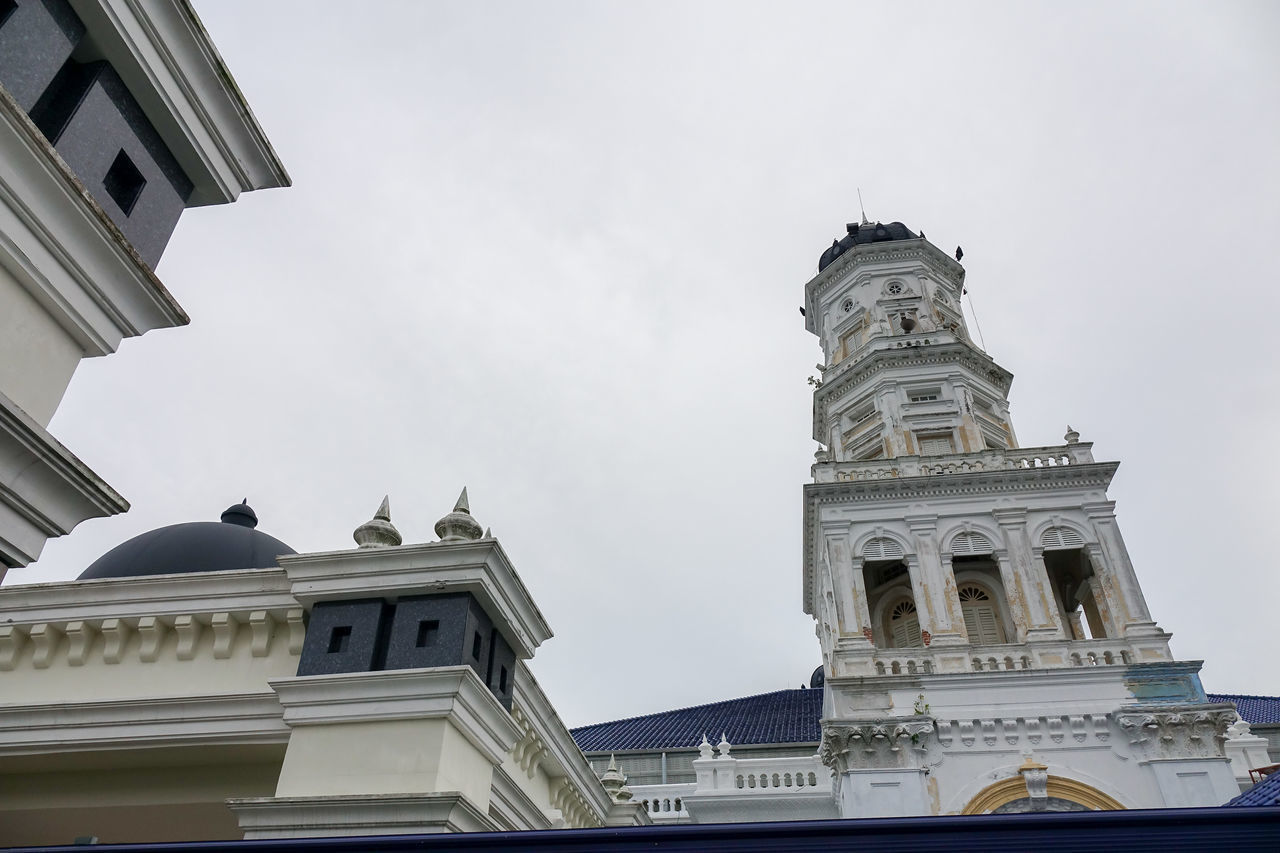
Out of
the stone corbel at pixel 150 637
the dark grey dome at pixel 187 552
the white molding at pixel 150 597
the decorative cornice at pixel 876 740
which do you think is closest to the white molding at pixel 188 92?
the white molding at pixel 150 597

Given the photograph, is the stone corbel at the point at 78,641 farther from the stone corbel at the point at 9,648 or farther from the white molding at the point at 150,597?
the stone corbel at the point at 9,648

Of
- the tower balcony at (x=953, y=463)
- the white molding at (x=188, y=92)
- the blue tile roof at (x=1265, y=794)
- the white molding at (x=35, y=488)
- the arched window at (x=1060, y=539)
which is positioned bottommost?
the blue tile roof at (x=1265, y=794)

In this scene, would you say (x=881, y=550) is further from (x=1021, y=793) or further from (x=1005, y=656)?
(x=1021, y=793)

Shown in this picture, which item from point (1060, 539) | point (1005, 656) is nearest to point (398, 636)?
point (1005, 656)

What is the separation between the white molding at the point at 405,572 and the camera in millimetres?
9062

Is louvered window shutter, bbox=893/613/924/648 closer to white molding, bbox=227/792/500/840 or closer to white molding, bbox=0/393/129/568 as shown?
white molding, bbox=227/792/500/840

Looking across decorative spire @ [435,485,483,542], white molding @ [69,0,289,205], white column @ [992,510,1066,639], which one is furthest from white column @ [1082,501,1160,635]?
white molding @ [69,0,289,205]

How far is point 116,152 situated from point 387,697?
5.32m

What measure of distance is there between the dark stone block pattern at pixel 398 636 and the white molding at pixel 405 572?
0.12 m

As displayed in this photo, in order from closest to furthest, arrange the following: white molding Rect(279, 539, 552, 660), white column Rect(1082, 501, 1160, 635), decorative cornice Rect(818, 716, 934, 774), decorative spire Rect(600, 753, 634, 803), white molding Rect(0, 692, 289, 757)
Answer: white molding Rect(0, 692, 289, 757) → white molding Rect(279, 539, 552, 660) → decorative spire Rect(600, 753, 634, 803) → decorative cornice Rect(818, 716, 934, 774) → white column Rect(1082, 501, 1160, 635)

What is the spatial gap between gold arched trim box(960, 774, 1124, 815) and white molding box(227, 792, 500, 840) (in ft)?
49.5

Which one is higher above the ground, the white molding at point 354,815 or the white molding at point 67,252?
the white molding at point 67,252

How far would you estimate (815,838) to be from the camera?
6.09m

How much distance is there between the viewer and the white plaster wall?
6.27 m
